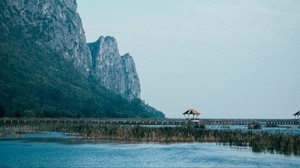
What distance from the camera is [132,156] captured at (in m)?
46.6

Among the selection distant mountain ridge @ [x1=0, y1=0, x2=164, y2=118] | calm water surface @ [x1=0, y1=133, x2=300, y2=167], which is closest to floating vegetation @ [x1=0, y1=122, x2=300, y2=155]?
calm water surface @ [x1=0, y1=133, x2=300, y2=167]

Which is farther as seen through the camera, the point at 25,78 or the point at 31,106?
the point at 25,78

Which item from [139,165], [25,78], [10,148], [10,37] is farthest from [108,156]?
[10,37]

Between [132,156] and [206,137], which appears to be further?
[206,137]

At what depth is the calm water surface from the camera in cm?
4094

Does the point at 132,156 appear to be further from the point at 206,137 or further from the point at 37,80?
the point at 37,80

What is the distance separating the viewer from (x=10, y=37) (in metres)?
174

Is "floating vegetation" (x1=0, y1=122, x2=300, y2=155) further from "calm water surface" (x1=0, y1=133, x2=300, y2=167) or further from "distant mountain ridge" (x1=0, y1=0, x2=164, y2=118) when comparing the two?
"distant mountain ridge" (x1=0, y1=0, x2=164, y2=118)

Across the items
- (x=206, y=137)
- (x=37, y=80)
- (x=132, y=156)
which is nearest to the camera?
(x=132, y=156)

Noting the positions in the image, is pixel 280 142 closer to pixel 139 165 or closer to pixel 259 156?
pixel 259 156

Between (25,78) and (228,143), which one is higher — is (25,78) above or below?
above

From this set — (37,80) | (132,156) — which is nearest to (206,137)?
(132,156)

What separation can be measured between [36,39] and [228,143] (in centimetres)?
14380

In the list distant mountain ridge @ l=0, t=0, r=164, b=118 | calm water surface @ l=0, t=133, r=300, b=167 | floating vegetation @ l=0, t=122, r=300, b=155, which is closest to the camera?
calm water surface @ l=0, t=133, r=300, b=167
